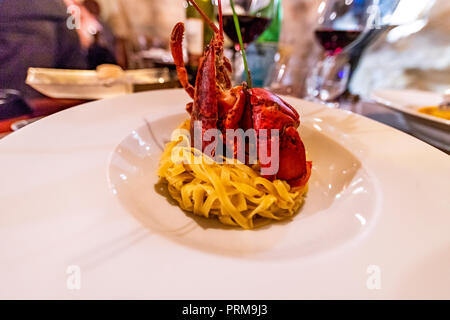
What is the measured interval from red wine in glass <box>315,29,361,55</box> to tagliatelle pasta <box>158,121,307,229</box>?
5.33 ft

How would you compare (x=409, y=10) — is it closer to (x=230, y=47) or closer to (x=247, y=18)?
(x=247, y=18)

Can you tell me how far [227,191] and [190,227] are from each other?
215mm

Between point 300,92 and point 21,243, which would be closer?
point 21,243

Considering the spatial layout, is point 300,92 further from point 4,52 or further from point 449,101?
point 4,52

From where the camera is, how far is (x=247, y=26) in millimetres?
2287

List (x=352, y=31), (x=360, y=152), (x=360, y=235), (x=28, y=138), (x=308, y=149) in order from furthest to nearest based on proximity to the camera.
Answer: (x=352, y=31), (x=308, y=149), (x=360, y=152), (x=28, y=138), (x=360, y=235)

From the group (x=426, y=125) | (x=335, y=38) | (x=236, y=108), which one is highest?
(x=335, y=38)

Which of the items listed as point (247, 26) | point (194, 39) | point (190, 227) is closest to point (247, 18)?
point (247, 26)

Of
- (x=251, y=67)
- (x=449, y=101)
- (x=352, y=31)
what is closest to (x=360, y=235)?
(x=449, y=101)

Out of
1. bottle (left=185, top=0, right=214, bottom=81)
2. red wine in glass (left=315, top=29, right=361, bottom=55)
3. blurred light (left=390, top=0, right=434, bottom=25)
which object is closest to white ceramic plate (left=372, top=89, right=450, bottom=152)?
red wine in glass (left=315, top=29, right=361, bottom=55)

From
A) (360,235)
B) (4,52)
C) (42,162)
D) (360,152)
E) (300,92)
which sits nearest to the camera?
(360,235)

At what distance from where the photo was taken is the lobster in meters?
1.08
